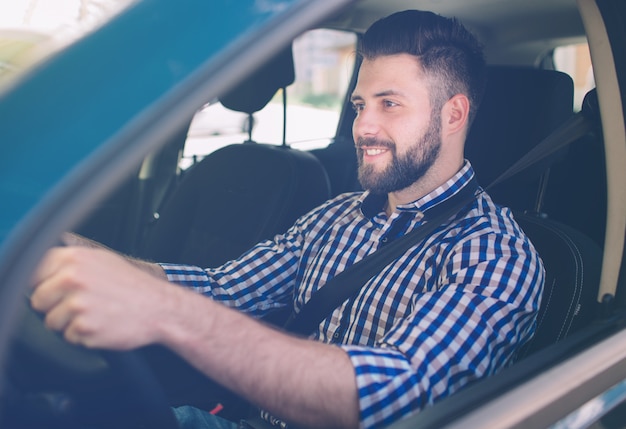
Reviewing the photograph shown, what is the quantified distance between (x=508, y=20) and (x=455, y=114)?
116cm

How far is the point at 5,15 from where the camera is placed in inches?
44.2

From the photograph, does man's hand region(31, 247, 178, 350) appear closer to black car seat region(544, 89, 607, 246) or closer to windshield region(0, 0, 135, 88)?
windshield region(0, 0, 135, 88)

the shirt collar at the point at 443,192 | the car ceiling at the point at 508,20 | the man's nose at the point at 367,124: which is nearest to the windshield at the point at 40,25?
the man's nose at the point at 367,124

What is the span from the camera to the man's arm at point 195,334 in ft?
2.78

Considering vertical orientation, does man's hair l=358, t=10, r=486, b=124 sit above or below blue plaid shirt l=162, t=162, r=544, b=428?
above

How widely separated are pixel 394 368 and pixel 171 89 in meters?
0.66

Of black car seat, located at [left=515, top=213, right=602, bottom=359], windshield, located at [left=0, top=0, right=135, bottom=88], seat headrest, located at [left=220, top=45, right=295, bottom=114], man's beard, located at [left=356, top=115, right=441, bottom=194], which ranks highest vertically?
seat headrest, located at [left=220, top=45, right=295, bottom=114]

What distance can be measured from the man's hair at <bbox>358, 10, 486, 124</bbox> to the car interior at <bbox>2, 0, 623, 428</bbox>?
15 centimetres

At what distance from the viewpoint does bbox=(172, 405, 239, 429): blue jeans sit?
151cm

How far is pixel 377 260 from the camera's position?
1.59 meters

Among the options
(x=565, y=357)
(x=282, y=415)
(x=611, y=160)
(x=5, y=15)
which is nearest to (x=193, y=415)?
(x=282, y=415)

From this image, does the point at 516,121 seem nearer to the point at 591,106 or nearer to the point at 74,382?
the point at 591,106

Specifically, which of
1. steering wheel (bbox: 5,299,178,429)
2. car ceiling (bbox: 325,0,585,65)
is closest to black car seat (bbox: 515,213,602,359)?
steering wheel (bbox: 5,299,178,429)

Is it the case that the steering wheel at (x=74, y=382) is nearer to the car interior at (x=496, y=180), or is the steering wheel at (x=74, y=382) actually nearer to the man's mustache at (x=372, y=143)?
the car interior at (x=496, y=180)
